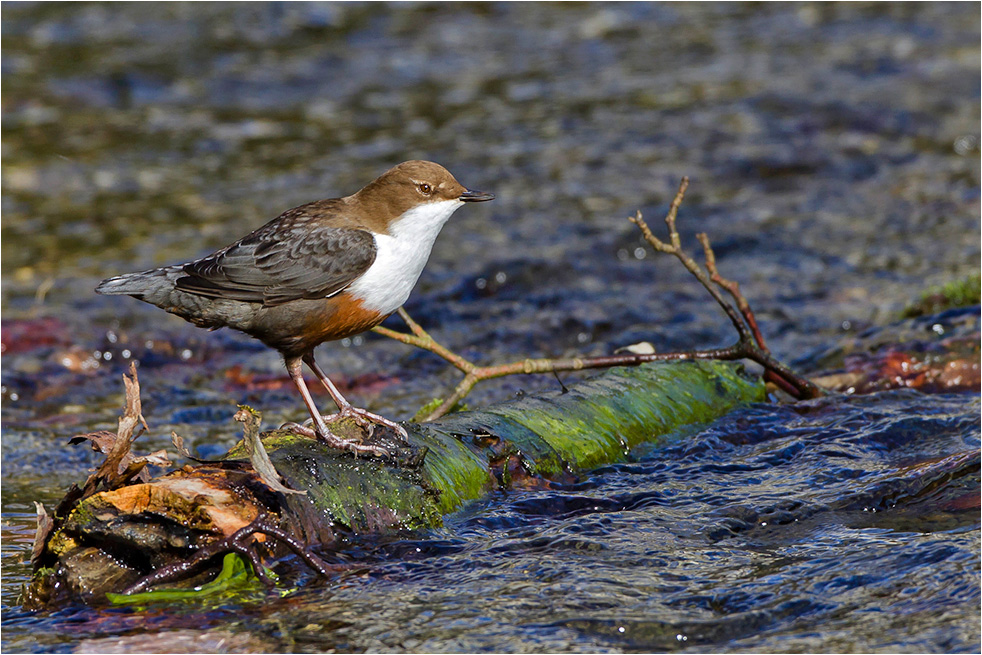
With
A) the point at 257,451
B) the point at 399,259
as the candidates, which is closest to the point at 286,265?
the point at 399,259

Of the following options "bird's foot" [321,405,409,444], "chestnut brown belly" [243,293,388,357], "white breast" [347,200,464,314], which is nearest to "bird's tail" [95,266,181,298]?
"chestnut brown belly" [243,293,388,357]

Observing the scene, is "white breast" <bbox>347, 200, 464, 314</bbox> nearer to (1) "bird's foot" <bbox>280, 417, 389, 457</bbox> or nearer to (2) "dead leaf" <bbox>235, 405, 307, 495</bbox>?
(1) "bird's foot" <bbox>280, 417, 389, 457</bbox>

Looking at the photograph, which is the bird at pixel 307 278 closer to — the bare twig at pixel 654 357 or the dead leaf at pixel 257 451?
the bare twig at pixel 654 357

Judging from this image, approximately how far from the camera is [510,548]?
364cm

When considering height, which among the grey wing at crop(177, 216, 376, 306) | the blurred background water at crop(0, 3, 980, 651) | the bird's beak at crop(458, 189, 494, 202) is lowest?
the blurred background water at crop(0, 3, 980, 651)

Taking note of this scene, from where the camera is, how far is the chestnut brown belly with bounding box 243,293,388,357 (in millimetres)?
3990

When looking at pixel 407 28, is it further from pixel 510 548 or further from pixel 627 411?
pixel 510 548

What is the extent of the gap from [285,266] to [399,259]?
1.36 ft

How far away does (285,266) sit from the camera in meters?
4.06

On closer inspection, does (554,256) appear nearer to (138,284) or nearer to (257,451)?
(138,284)

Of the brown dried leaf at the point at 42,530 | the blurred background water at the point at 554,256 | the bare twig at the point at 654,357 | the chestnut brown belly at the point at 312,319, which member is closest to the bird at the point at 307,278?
the chestnut brown belly at the point at 312,319

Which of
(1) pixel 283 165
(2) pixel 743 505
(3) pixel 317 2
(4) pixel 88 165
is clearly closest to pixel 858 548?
(2) pixel 743 505

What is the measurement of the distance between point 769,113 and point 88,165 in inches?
248

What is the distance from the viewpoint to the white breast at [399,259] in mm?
4016
